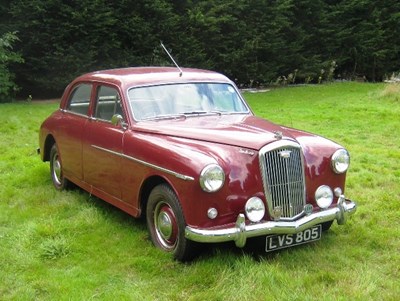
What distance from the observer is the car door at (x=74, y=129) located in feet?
19.2

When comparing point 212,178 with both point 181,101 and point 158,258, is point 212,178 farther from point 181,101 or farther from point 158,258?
point 181,101

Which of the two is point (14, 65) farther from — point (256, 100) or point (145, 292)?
point (145, 292)

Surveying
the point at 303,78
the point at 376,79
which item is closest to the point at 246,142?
the point at 303,78

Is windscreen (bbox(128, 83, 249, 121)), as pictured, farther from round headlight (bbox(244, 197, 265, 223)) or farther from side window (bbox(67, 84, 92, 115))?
round headlight (bbox(244, 197, 265, 223))

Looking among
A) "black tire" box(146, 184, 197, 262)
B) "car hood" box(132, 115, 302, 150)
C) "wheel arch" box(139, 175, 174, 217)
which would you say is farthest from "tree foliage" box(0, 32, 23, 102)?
"black tire" box(146, 184, 197, 262)

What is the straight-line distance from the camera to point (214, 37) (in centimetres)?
1948

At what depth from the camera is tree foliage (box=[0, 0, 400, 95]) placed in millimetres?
16297

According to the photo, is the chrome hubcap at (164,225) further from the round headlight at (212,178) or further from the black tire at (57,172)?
the black tire at (57,172)

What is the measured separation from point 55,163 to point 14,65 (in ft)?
37.1

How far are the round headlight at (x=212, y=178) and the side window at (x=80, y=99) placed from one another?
8.18ft

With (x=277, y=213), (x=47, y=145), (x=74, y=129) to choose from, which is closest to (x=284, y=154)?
(x=277, y=213)

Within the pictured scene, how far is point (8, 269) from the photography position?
13.8 ft

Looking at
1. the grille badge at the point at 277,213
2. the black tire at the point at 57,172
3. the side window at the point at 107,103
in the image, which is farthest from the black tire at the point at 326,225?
the black tire at the point at 57,172

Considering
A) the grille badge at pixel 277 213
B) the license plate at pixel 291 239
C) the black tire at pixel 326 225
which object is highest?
the grille badge at pixel 277 213
